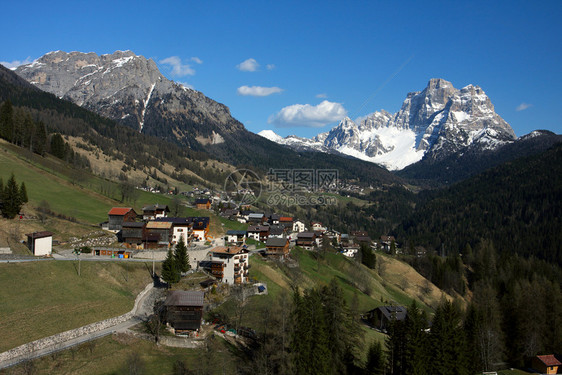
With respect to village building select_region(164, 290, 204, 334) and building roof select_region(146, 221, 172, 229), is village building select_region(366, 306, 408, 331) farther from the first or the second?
building roof select_region(146, 221, 172, 229)

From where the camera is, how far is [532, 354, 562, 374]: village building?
66.3m

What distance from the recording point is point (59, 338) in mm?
43812

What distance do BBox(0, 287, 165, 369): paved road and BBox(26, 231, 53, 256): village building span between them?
17049 mm

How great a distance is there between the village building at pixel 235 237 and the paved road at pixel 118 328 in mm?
39253

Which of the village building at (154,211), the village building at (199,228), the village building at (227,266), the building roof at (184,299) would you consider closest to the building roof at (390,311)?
the village building at (227,266)

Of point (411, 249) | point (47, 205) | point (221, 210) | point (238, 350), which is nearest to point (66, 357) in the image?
point (238, 350)

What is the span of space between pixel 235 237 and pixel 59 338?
60.7 m

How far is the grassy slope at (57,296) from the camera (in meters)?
43.2

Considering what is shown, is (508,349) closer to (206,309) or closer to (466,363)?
(466,363)

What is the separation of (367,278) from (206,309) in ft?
184

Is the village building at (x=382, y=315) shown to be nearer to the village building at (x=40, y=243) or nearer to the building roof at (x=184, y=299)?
the building roof at (x=184, y=299)

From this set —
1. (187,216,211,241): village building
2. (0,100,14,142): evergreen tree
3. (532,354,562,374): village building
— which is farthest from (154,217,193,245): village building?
(0,100,14,142): evergreen tree

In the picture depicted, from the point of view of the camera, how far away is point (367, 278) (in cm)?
10494

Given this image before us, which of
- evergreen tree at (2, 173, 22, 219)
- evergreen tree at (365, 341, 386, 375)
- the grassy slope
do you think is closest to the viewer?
the grassy slope
